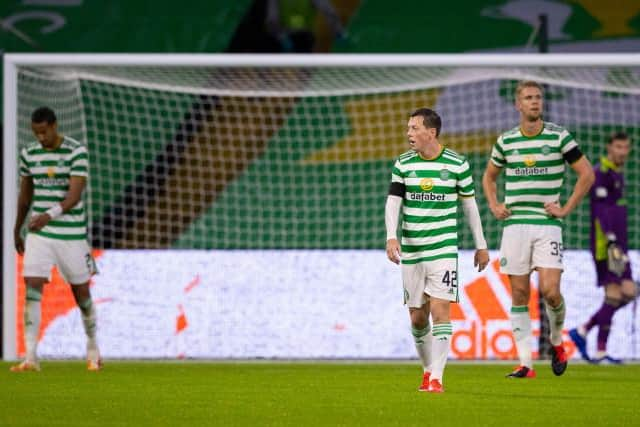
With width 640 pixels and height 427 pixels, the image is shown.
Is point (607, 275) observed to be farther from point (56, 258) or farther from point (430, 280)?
point (56, 258)

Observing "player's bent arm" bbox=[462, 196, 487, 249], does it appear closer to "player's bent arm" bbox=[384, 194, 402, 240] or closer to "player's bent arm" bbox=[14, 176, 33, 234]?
"player's bent arm" bbox=[384, 194, 402, 240]

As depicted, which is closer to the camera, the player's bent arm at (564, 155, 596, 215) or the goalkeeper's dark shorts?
the player's bent arm at (564, 155, 596, 215)

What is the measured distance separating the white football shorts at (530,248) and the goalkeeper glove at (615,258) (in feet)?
7.47

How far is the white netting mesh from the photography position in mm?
13797

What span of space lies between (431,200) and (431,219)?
0.11 m

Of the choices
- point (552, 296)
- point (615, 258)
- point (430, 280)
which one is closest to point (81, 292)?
point (430, 280)

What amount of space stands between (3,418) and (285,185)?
901cm

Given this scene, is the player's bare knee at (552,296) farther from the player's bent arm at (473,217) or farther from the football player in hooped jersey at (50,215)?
the football player in hooped jersey at (50,215)

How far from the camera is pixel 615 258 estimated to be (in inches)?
427

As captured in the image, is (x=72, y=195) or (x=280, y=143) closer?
(x=72, y=195)

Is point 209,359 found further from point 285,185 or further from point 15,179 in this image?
point 285,185

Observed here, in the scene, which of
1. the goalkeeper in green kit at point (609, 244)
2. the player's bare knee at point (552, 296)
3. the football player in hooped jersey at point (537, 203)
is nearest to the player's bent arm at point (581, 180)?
the football player in hooped jersey at point (537, 203)

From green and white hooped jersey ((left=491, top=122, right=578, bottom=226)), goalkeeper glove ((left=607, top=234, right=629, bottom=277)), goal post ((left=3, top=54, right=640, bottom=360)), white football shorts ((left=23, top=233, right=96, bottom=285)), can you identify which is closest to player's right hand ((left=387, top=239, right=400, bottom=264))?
green and white hooped jersey ((left=491, top=122, right=578, bottom=226))

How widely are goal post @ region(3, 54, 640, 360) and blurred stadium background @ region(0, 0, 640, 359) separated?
0.03m
